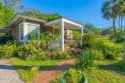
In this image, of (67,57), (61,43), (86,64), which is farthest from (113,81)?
(61,43)

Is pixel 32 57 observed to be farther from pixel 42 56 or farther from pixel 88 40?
pixel 88 40

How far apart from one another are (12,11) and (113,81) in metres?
34.0

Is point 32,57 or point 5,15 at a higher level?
point 5,15

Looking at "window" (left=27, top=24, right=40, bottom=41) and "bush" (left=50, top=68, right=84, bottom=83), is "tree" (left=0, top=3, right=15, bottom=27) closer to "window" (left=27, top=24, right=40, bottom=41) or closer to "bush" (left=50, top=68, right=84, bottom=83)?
"window" (left=27, top=24, right=40, bottom=41)

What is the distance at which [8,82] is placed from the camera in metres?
6.95

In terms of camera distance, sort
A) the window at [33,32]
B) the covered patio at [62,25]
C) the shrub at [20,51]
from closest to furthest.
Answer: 1. the shrub at [20,51]
2. the covered patio at [62,25]
3. the window at [33,32]

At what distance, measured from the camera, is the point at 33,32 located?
609 inches

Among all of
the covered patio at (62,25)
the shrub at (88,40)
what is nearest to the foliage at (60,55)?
the covered patio at (62,25)

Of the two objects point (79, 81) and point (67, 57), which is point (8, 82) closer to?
point (79, 81)

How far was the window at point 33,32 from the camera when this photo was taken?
15095mm

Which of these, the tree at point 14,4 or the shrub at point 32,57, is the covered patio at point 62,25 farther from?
the tree at point 14,4

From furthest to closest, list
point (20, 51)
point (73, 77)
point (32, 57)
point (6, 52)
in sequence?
point (20, 51) → point (6, 52) → point (32, 57) → point (73, 77)

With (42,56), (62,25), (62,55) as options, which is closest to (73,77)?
(62,55)

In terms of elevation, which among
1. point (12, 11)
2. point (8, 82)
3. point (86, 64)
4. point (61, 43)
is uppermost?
point (12, 11)
